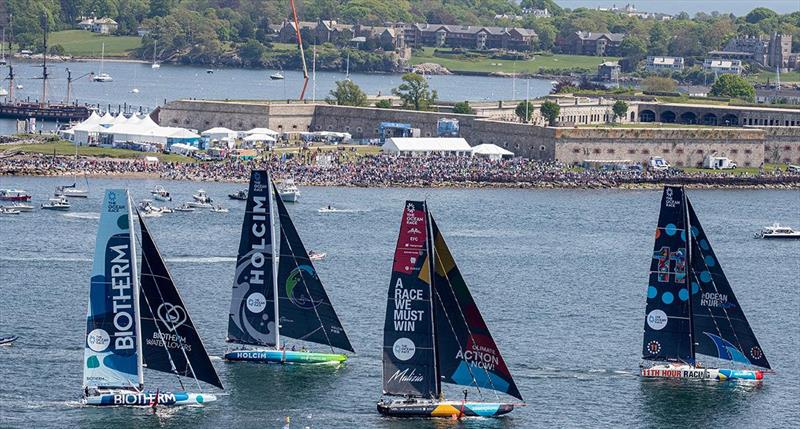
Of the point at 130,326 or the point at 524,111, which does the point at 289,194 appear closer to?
the point at 524,111

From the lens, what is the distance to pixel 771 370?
54406 millimetres

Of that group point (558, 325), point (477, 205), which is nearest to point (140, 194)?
point (477, 205)

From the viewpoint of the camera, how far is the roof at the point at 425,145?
110250mm

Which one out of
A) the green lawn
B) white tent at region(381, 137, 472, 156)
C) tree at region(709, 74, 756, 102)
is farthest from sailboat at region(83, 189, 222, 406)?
tree at region(709, 74, 756, 102)

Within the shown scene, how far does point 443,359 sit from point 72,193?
46.3 meters

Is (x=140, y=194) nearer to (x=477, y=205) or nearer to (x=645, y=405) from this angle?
(x=477, y=205)

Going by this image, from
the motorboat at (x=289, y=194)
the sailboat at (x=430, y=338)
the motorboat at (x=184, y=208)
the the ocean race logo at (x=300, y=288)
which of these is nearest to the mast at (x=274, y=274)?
the the ocean race logo at (x=300, y=288)

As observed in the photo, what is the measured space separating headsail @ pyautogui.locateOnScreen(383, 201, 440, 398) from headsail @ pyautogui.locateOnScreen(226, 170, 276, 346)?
6.32 meters

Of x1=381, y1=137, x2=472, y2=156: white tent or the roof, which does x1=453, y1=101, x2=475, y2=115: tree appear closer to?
the roof

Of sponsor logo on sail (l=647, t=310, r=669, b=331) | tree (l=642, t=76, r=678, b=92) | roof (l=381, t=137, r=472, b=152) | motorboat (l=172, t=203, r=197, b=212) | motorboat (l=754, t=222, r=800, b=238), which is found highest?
tree (l=642, t=76, r=678, b=92)

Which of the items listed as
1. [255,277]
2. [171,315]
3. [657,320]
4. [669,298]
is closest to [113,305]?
[171,315]

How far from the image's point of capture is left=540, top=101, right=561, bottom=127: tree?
123562 mm

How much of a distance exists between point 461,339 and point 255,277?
287 inches

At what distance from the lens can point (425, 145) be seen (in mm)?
111125
